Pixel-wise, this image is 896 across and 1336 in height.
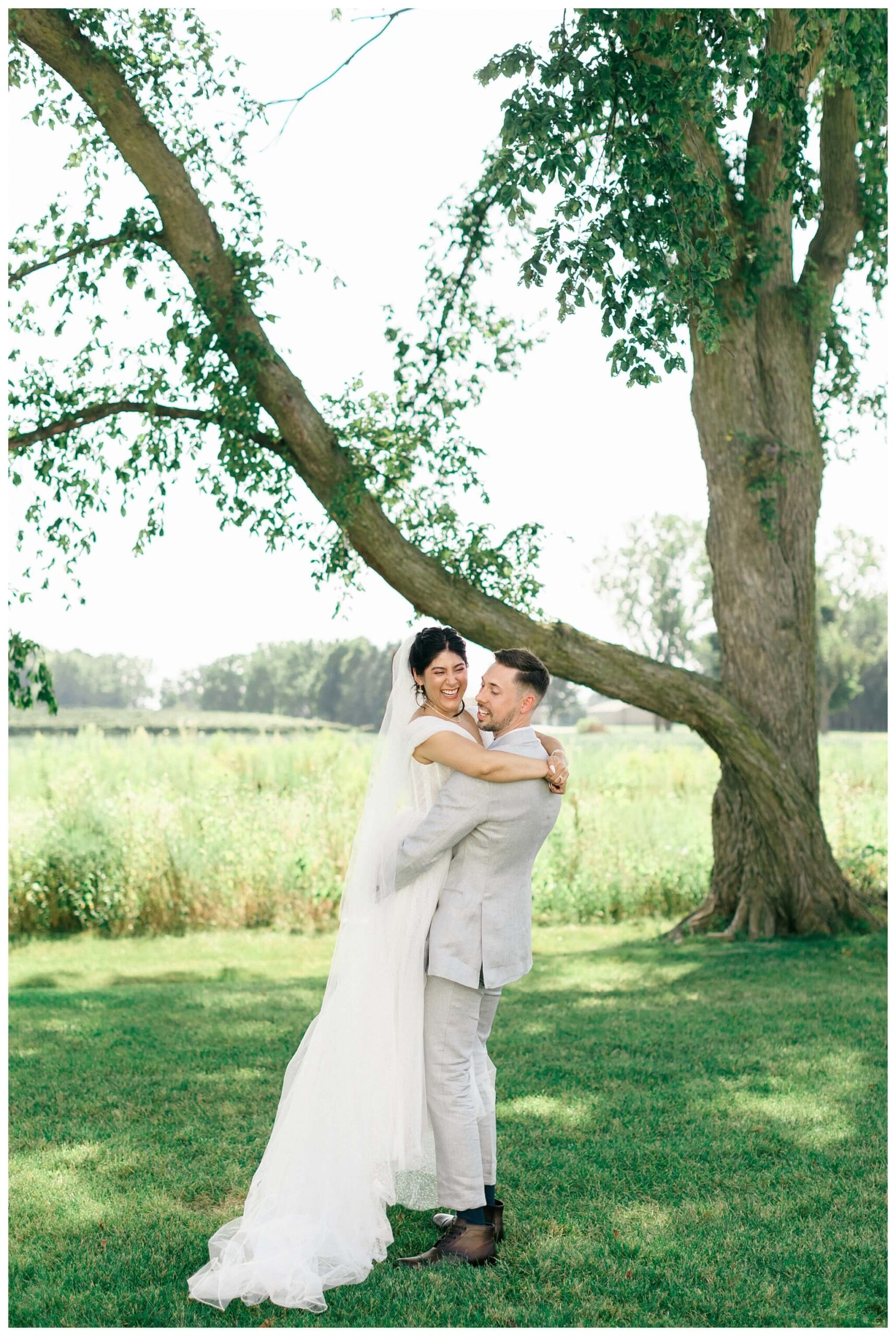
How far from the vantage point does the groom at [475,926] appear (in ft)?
13.4

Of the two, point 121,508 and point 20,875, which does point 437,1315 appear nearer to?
point 121,508

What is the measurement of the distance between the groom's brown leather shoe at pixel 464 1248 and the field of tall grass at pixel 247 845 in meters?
8.15

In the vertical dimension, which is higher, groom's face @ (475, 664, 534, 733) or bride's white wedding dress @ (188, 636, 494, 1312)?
groom's face @ (475, 664, 534, 733)

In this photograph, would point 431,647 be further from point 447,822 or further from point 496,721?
point 447,822

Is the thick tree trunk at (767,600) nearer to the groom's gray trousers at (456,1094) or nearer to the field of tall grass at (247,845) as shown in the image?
the field of tall grass at (247,845)

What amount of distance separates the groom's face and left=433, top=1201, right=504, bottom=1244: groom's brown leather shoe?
69.5 inches

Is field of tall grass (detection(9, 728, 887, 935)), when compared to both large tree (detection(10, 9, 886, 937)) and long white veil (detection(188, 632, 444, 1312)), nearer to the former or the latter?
large tree (detection(10, 9, 886, 937))

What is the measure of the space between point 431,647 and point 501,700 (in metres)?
0.34

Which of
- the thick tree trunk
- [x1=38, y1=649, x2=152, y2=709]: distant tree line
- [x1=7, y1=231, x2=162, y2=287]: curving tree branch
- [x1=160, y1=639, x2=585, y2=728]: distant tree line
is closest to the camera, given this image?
[x1=7, y1=231, x2=162, y2=287]: curving tree branch

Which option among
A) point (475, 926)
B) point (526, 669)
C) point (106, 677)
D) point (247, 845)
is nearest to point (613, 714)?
point (106, 677)

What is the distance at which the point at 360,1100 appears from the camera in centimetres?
418

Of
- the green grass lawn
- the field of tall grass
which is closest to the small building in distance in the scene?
the field of tall grass

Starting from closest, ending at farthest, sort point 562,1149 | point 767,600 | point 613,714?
point 562,1149, point 767,600, point 613,714

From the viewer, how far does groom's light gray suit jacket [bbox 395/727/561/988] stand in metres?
4.17
